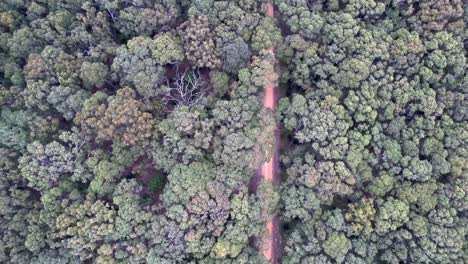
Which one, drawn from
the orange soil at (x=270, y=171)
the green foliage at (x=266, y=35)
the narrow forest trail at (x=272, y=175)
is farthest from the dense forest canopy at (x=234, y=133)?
the orange soil at (x=270, y=171)

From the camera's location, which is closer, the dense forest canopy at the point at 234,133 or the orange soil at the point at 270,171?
the dense forest canopy at the point at 234,133

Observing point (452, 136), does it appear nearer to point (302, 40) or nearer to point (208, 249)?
point (302, 40)

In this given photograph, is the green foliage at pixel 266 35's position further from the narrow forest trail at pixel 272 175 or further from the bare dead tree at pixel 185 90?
the bare dead tree at pixel 185 90

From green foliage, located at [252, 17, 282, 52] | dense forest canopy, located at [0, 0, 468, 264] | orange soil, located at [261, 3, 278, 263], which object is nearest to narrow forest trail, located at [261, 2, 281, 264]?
orange soil, located at [261, 3, 278, 263]

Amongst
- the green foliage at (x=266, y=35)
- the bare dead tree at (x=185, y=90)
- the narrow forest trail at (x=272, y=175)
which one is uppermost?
the green foliage at (x=266, y=35)

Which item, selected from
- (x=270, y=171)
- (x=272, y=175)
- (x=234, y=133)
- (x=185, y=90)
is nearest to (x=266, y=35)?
(x=185, y=90)

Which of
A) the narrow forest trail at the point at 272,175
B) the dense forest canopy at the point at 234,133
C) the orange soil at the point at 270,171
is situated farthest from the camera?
the narrow forest trail at the point at 272,175

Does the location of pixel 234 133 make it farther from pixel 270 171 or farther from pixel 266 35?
pixel 266 35

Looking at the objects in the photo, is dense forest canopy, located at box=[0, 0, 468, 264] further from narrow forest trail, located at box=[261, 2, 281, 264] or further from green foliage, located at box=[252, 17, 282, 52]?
narrow forest trail, located at box=[261, 2, 281, 264]
